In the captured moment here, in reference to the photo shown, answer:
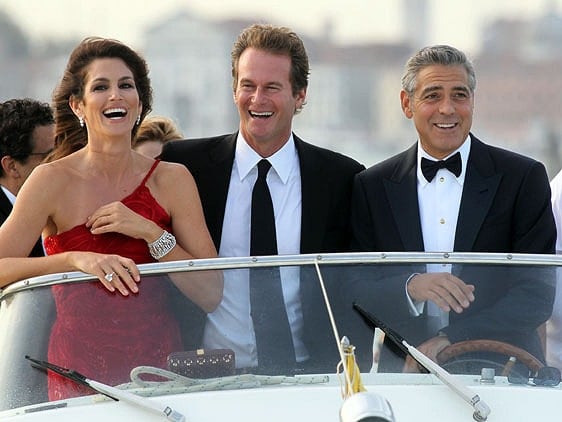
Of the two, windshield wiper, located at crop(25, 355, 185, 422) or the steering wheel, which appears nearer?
windshield wiper, located at crop(25, 355, 185, 422)

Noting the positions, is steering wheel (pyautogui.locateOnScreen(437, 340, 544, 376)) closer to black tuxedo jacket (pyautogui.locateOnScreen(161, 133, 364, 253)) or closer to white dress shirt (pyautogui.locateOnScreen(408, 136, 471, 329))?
white dress shirt (pyautogui.locateOnScreen(408, 136, 471, 329))

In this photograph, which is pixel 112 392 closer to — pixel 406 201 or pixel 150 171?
pixel 150 171

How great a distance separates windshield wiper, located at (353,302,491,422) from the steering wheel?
0.07 m

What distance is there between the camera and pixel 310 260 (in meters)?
4.04

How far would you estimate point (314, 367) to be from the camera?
12.4 feet

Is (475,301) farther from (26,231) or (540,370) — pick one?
(26,231)

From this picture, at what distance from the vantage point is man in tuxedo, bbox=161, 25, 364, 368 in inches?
196

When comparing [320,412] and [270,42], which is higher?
[270,42]

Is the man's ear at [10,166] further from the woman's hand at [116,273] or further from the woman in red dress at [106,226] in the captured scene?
the woman's hand at [116,273]

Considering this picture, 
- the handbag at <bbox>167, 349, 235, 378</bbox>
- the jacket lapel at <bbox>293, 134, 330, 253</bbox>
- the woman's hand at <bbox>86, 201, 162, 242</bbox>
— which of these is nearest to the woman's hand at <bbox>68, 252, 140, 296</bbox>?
the handbag at <bbox>167, 349, 235, 378</bbox>

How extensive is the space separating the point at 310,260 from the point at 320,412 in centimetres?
60

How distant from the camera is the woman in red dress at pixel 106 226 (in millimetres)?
3877

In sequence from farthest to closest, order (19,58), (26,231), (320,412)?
(19,58), (26,231), (320,412)

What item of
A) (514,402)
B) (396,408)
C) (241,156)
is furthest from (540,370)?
(241,156)
